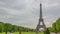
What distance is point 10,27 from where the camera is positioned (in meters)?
26.9

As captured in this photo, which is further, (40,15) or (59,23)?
(40,15)

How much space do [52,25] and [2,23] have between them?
801 cm


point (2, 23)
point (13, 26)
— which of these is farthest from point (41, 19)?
point (2, 23)

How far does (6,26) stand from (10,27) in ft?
2.87

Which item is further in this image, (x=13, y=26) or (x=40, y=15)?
(x=40, y=15)

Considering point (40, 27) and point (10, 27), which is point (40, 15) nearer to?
point (40, 27)

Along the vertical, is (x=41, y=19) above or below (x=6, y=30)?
above

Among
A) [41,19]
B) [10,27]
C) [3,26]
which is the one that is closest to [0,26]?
[3,26]

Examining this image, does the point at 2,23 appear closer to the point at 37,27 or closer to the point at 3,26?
the point at 3,26

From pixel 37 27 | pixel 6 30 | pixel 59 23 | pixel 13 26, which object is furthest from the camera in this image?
pixel 37 27

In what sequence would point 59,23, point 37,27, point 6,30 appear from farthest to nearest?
point 37,27 < point 6,30 < point 59,23

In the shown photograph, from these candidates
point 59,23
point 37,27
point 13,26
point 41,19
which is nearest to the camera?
point 59,23

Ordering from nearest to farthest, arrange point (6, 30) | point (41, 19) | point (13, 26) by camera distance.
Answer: point (6, 30) < point (13, 26) < point (41, 19)

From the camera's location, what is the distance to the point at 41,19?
3741 centimetres
